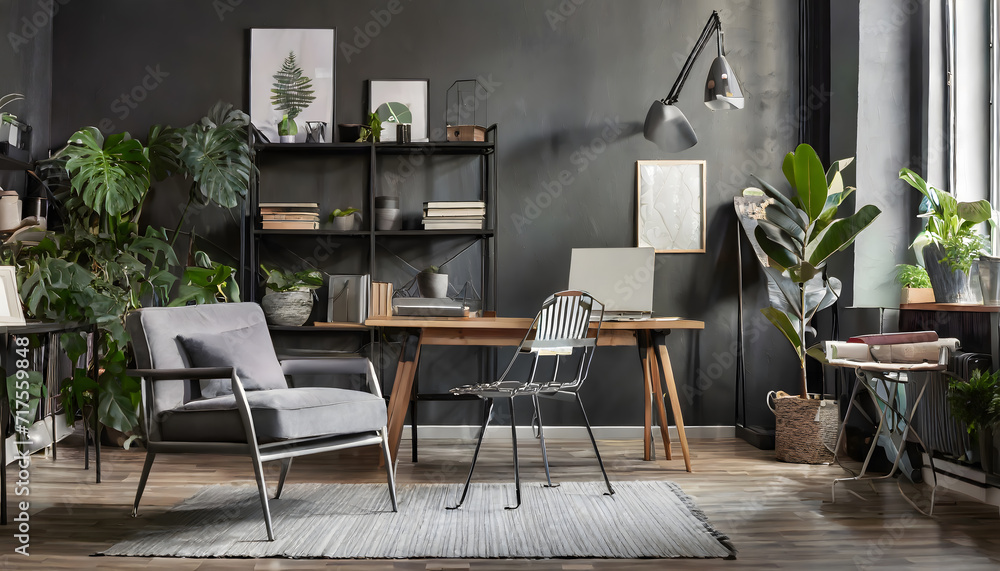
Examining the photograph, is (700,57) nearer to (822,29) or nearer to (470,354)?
(822,29)

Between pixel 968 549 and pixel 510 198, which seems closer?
pixel 968 549

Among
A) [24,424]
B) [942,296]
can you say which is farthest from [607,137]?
[24,424]

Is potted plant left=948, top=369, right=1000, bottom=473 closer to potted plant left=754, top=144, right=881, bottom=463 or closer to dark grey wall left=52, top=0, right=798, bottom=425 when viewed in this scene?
potted plant left=754, top=144, right=881, bottom=463

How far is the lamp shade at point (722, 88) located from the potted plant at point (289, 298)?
2.53 meters

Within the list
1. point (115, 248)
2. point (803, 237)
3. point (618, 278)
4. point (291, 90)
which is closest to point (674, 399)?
point (618, 278)

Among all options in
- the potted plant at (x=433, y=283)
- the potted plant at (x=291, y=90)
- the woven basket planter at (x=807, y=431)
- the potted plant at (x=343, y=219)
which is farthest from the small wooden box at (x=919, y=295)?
the potted plant at (x=291, y=90)

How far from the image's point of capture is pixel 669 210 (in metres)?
4.73

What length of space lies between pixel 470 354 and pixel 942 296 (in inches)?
102

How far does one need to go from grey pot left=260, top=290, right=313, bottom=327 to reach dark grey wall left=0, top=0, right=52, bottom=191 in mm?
1674

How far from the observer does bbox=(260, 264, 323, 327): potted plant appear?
431 centimetres

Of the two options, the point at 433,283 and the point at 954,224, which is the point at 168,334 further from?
the point at 954,224

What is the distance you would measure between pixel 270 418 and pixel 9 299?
1.34 metres

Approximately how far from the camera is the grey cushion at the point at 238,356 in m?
2.83

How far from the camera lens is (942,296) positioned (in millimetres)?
3582
